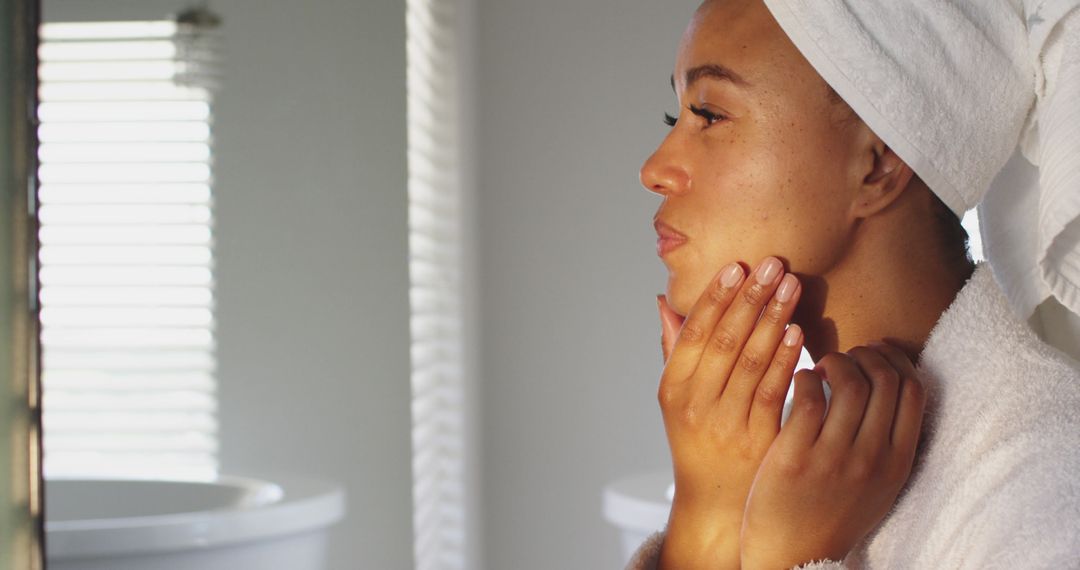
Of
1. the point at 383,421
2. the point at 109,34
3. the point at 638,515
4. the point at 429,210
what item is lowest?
the point at 638,515

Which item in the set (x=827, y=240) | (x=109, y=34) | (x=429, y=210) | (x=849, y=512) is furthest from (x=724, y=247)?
(x=429, y=210)

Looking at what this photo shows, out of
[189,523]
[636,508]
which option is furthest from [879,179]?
[636,508]

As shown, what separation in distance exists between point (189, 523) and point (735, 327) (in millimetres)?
1059

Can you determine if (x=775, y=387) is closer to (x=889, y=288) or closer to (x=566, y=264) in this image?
(x=889, y=288)

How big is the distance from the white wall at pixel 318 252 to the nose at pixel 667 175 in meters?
1.06

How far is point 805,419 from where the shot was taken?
73cm

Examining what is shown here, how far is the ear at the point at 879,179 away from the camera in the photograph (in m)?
0.83

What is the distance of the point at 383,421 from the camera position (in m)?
2.03

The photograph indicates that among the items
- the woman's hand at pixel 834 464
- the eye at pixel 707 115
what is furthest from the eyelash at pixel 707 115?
the woman's hand at pixel 834 464

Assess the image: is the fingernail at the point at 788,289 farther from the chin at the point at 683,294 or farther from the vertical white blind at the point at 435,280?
the vertical white blind at the point at 435,280

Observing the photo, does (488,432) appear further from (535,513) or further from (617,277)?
(617,277)

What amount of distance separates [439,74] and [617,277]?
66 centimetres

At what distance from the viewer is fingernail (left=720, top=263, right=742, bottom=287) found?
831 mm

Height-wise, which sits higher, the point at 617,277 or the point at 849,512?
the point at 617,277
